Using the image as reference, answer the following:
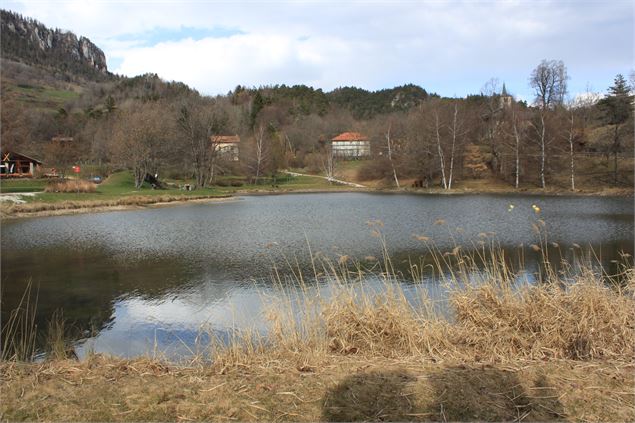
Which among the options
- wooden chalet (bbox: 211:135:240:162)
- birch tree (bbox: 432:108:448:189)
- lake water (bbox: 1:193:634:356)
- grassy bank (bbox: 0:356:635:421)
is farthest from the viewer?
wooden chalet (bbox: 211:135:240:162)

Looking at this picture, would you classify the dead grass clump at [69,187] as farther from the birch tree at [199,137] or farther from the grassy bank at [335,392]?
the grassy bank at [335,392]

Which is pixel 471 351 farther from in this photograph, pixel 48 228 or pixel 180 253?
pixel 48 228

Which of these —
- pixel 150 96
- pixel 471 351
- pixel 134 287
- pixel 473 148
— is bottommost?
pixel 134 287

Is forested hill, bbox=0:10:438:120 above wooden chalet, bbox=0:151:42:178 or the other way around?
above

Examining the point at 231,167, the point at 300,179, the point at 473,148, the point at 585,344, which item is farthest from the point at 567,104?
the point at 585,344

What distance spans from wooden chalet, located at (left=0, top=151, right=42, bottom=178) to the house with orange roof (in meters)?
51.5

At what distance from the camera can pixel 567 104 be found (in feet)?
233

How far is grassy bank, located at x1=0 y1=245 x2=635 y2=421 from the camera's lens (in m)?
3.99

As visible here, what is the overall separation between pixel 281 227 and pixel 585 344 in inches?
802

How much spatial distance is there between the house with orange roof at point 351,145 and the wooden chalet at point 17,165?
5145 centimetres

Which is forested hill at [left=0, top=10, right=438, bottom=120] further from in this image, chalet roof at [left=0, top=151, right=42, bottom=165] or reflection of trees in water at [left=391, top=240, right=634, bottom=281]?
reflection of trees in water at [left=391, top=240, right=634, bottom=281]

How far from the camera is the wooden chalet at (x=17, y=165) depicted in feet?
179

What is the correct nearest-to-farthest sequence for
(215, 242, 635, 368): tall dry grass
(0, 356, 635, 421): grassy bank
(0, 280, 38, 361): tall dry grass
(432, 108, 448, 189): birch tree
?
(0, 356, 635, 421): grassy bank, (215, 242, 635, 368): tall dry grass, (0, 280, 38, 361): tall dry grass, (432, 108, 448, 189): birch tree

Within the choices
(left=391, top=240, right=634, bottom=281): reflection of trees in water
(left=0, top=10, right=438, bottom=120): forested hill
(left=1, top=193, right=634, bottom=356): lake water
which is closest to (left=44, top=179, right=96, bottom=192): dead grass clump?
(left=1, top=193, right=634, bottom=356): lake water
